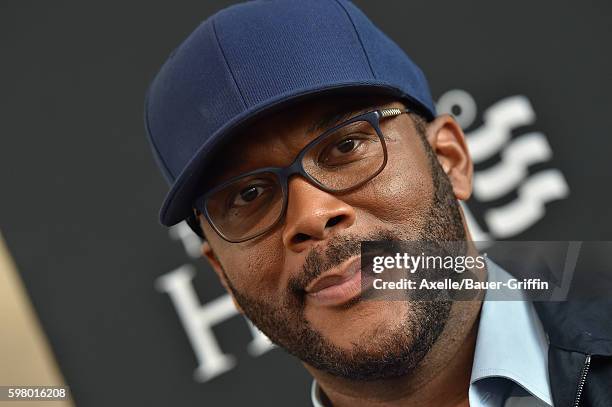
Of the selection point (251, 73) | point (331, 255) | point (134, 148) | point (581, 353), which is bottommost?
point (581, 353)

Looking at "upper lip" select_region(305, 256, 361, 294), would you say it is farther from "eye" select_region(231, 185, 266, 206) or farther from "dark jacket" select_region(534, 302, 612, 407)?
"dark jacket" select_region(534, 302, 612, 407)

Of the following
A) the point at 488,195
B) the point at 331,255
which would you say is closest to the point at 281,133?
the point at 331,255

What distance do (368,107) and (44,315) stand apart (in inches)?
44.3

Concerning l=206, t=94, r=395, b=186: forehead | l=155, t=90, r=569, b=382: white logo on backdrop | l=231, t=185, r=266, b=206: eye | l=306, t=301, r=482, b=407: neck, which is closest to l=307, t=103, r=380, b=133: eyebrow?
l=206, t=94, r=395, b=186: forehead

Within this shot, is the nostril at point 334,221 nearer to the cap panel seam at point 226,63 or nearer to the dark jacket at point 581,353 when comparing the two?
the cap panel seam at point 226,63

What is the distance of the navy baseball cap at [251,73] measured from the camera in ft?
3.06

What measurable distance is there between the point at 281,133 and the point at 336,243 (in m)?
0.17

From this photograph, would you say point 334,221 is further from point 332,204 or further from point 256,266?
point 256,266

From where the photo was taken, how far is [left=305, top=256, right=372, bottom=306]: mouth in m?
0.90

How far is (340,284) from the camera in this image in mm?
912

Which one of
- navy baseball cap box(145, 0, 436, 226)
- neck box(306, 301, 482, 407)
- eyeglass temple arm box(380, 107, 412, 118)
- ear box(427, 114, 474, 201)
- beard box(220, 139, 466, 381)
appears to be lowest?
neck box(306, 301, 482, 407)

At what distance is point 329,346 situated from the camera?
3.05ft

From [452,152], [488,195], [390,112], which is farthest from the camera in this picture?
[488,195]

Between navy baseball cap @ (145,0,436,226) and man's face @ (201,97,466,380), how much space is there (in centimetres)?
4
